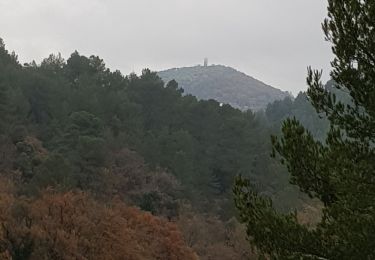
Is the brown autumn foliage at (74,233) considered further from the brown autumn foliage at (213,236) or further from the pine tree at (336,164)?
the pine tree at (336,164)

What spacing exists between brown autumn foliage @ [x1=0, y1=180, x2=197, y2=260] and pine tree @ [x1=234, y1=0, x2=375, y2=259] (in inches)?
668

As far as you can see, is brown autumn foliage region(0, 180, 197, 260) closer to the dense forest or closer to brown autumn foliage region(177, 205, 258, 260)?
the dense forest

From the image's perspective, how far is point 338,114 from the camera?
28.0 feet

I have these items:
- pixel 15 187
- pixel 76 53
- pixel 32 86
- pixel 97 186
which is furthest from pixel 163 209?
pixel 76 53

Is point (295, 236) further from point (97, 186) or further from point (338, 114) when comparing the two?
point (97, 186)

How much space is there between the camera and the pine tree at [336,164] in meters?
7.73

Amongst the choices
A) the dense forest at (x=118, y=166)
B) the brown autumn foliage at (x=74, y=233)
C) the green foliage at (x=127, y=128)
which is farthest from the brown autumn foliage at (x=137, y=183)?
the brown autumn foliage at (x=74, y=233)

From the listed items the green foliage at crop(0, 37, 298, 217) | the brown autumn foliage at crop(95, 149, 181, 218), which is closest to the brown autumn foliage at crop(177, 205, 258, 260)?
the brown autumn foliage at crop(95, 149, 181, 218)

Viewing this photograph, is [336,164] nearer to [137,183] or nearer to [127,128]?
[137,183]

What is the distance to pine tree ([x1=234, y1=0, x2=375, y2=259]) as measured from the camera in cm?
773

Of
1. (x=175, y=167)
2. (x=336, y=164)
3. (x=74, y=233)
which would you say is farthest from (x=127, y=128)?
A: (x=336, y=164)

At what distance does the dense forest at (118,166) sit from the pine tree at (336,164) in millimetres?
17054

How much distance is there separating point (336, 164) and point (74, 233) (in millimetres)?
20198

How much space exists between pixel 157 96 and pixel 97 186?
20.0 meters
